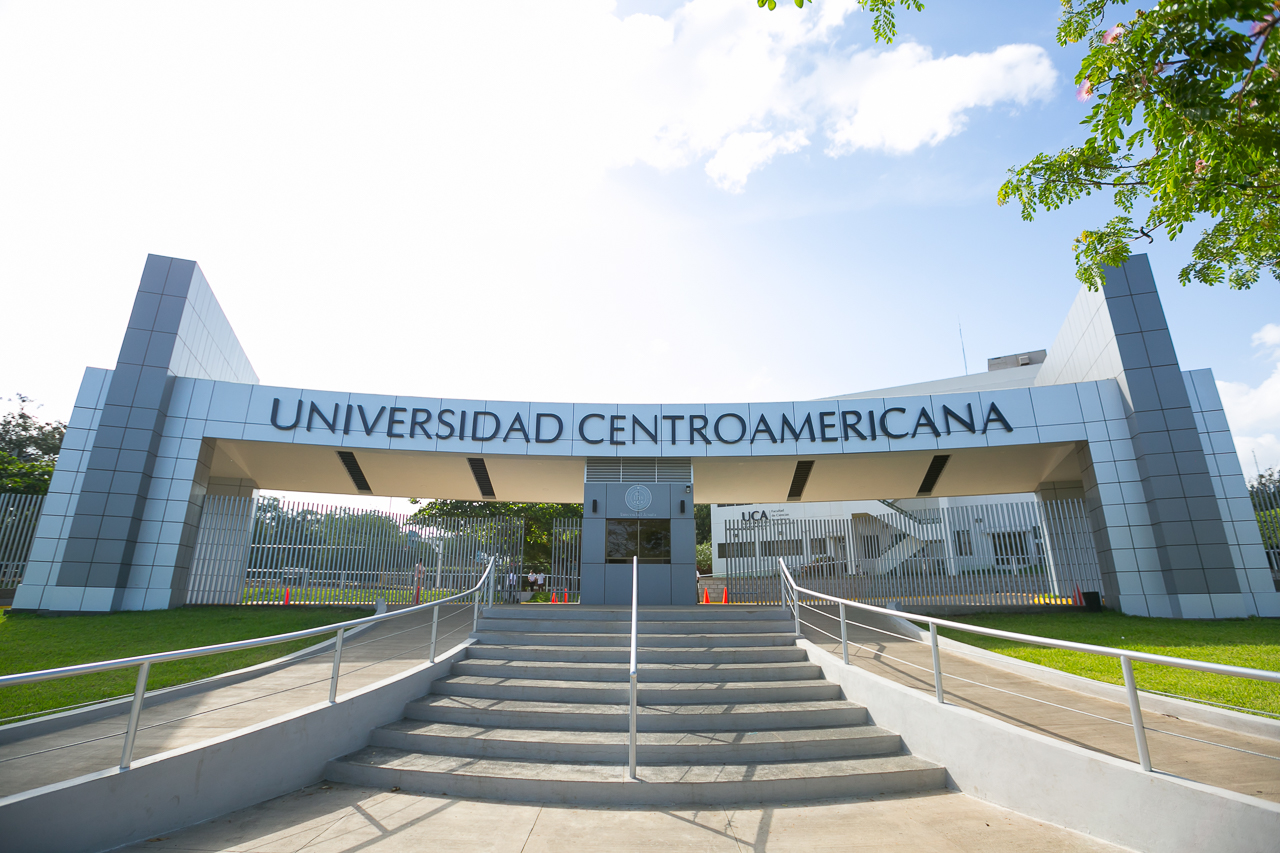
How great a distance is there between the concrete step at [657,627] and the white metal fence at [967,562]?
456 cm

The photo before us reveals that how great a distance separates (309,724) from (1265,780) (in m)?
7.11

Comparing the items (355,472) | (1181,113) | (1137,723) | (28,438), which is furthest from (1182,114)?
(28,438)

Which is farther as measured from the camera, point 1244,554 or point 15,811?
point 1244,554

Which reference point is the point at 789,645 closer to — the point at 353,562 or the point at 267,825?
the point at 267,825

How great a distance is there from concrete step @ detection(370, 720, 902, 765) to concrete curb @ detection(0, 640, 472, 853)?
56 cm

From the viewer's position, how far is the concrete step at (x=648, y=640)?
8.33 m

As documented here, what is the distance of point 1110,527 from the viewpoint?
1248cm

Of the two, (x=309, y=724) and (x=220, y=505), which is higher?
(x=220, y=505)

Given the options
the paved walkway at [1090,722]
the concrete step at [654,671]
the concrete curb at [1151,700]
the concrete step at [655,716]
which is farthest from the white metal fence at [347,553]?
the concrete curb at [1151,700]

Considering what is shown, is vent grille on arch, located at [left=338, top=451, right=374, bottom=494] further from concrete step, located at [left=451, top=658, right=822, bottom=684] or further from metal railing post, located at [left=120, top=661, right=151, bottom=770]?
metal railing post, located at [left=120, top=661, right=151, bottom=770]

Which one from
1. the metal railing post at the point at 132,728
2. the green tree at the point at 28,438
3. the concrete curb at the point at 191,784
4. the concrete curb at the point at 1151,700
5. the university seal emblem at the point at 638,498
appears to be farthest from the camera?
the green tree at the point at 28,438

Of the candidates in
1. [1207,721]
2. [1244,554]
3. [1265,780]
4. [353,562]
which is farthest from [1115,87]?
[353,562]

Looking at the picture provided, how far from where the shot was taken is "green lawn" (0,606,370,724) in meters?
6.54

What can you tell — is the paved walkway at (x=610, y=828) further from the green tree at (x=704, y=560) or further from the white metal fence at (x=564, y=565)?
the green tree at (x=704, y=560)
